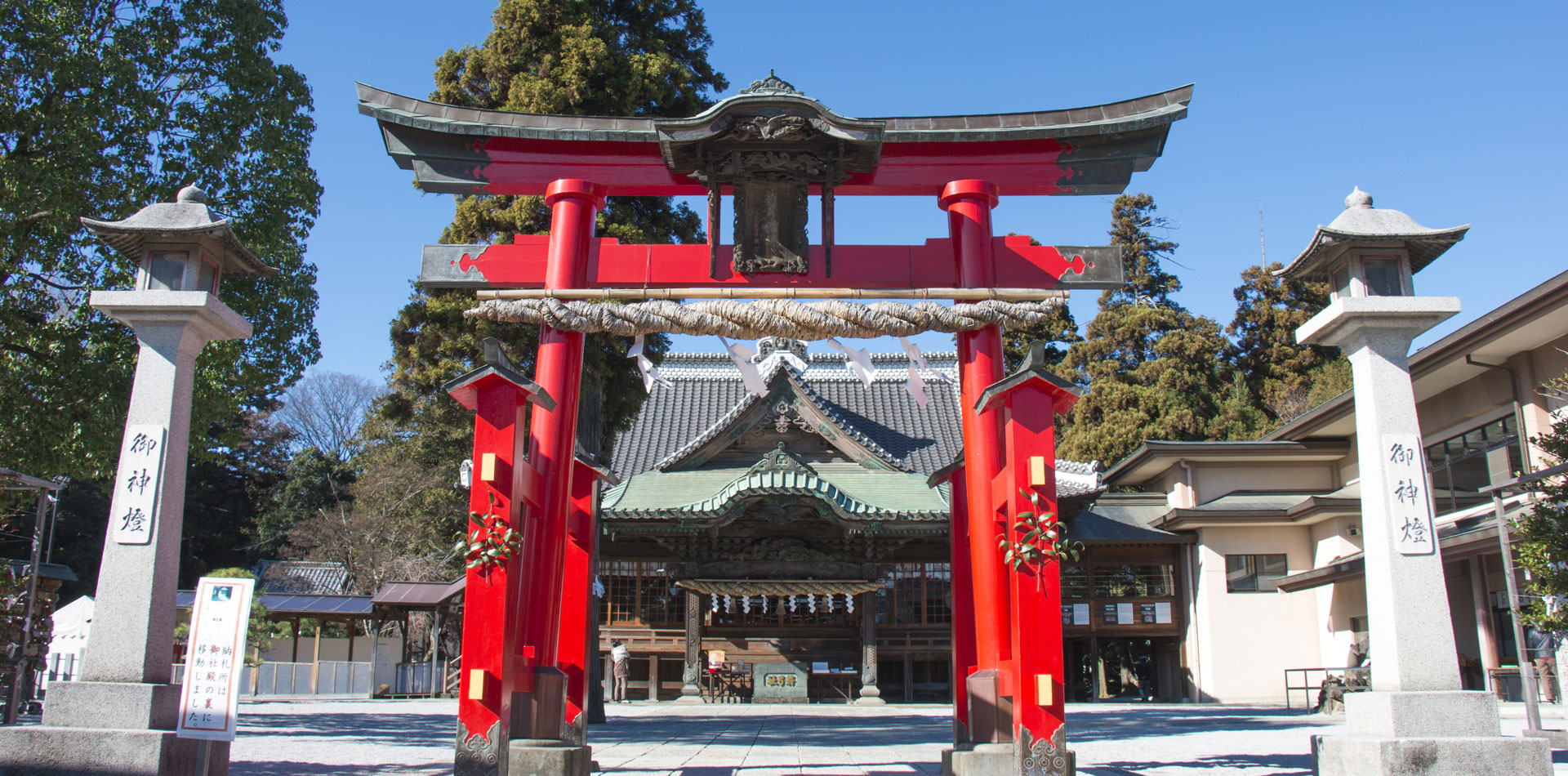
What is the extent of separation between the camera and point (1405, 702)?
5867 millimetres

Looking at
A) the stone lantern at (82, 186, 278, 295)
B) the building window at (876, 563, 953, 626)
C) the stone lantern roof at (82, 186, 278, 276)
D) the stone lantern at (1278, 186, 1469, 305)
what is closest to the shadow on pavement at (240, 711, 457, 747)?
the stone lantern at (82, 186, 278, 295)

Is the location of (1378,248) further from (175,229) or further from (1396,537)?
(175,229)

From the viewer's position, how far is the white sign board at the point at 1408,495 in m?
6.15

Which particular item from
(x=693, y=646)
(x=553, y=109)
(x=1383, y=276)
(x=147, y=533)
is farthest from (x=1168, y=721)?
(x=147, y=533)

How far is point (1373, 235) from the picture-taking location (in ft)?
21.6

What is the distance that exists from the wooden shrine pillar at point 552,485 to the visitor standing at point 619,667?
10186 millimetres

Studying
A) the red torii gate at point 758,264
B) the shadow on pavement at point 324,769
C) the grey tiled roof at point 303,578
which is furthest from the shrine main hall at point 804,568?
the grey tiled roof at point 303,578

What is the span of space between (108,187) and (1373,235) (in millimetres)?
11687

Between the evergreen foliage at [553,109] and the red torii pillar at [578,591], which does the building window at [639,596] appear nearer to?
the evergreen foliage at [553,109]

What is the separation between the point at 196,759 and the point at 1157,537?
57.2 feet

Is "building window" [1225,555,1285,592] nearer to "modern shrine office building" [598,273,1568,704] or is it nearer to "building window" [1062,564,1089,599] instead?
"modern shrine office building" [598,273,1568,704]

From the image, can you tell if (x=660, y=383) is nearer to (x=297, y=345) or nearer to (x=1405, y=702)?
(x=297, y=345)

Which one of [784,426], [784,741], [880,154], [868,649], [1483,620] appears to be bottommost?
[784,741]

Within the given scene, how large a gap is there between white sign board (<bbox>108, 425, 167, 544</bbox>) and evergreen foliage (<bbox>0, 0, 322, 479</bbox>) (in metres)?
5.00
